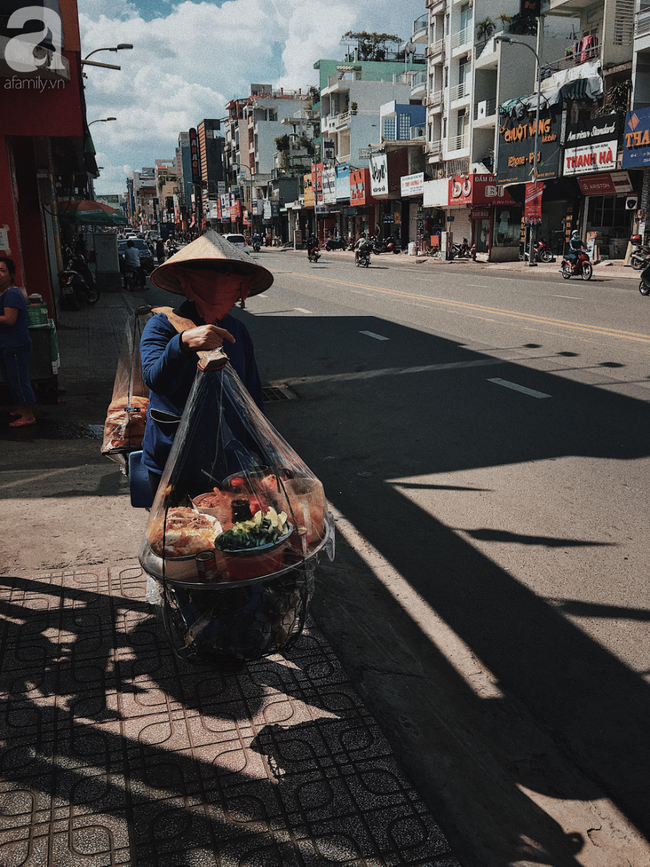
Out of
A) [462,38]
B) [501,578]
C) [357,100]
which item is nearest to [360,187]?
[462,38]

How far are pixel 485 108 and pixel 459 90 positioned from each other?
15.0 feet

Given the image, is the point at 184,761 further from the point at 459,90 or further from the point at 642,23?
the point at 459,90

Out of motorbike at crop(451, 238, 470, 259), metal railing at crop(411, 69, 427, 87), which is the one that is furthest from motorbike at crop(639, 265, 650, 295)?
metal railing at crop(411, 69, 427, 87)

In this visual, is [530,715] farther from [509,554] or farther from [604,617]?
[509,554]

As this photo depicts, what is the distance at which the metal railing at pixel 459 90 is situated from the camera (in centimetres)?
4650

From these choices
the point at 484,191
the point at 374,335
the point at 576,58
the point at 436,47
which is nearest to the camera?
the point at 374,335

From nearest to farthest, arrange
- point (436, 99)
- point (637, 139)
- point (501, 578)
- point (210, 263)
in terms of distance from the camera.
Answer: point (210, 263), point (501, 578), point (637, 139), point (436, 99)

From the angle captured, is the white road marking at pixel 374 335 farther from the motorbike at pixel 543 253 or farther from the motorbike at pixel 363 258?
the motorbike at pixel 543 253

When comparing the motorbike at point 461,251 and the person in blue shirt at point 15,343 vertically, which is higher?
the motorbike at point 461,251

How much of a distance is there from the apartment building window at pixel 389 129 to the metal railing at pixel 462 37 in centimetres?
1014

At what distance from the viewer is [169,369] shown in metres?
2.79

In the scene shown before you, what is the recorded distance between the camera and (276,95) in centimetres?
10362

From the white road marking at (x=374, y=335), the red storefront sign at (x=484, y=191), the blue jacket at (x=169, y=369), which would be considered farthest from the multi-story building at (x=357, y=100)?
the blue jacket at (x=169, y=369)

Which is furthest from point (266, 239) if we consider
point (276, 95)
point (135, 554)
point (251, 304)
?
point (135, 554)
